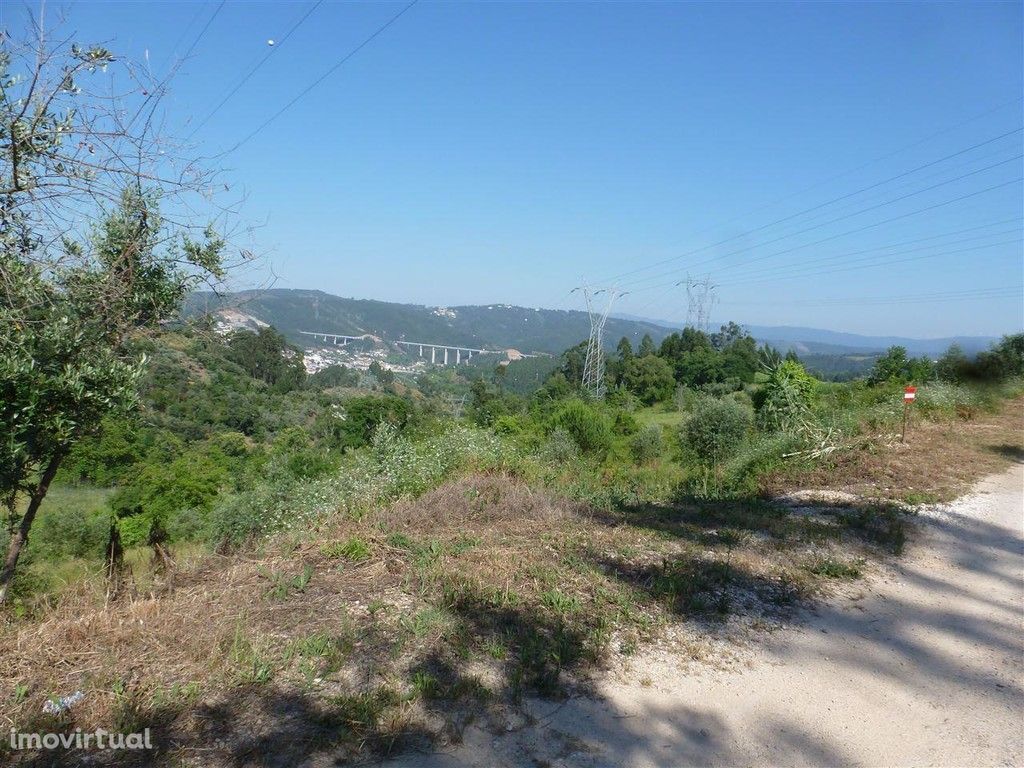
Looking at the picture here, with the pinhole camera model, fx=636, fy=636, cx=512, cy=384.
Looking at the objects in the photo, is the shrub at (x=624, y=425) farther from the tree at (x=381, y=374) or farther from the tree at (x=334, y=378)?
the tree at (x=381, y=374)

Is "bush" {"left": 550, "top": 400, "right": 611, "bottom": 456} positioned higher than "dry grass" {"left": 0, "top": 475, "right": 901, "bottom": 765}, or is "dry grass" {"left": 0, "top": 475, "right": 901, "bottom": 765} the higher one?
"dry grass" {"left": 0, "top": 475, "right": 901, "bottom": 765}

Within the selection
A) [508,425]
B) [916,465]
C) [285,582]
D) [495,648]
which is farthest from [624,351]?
[495,648]

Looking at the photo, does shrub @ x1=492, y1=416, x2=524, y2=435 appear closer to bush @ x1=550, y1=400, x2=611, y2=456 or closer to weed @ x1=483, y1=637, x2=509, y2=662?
bush @ x1=550, y1=400, x2=611, y2=456

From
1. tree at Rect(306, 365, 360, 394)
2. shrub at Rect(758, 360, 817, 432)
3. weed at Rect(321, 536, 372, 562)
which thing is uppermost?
shrub at Rect(758, 360, 817, 432)

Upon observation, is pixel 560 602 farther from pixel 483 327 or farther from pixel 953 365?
pixel 483 327

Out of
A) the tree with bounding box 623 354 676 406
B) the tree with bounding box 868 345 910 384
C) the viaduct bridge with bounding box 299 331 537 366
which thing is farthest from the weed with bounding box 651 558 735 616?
the viaduct bridge with bounding box 299 331 537 366

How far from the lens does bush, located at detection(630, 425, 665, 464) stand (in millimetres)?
27250

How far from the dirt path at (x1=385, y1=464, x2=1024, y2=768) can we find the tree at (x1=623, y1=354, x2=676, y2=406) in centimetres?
5035

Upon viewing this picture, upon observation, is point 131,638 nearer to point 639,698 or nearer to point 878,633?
point 639,698

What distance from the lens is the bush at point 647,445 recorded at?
89.4 ft

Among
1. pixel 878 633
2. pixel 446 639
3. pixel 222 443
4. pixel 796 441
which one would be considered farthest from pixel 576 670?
pixel 222 443

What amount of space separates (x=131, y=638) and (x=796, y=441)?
9803 millimetres

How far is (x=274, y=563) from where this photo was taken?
5035 millimetres

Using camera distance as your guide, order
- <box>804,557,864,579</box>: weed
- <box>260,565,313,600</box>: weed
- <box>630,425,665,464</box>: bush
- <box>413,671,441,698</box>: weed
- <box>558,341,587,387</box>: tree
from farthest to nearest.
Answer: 1. <box>558,341,587,387</box>: tree
2. <box>630,425,665,464</box>: bush
3. <box>804,557,864,579</box>: weed
4. <box>260,565,313,600</box>: weed
5. <box>413,671,441,698</box>: weed
